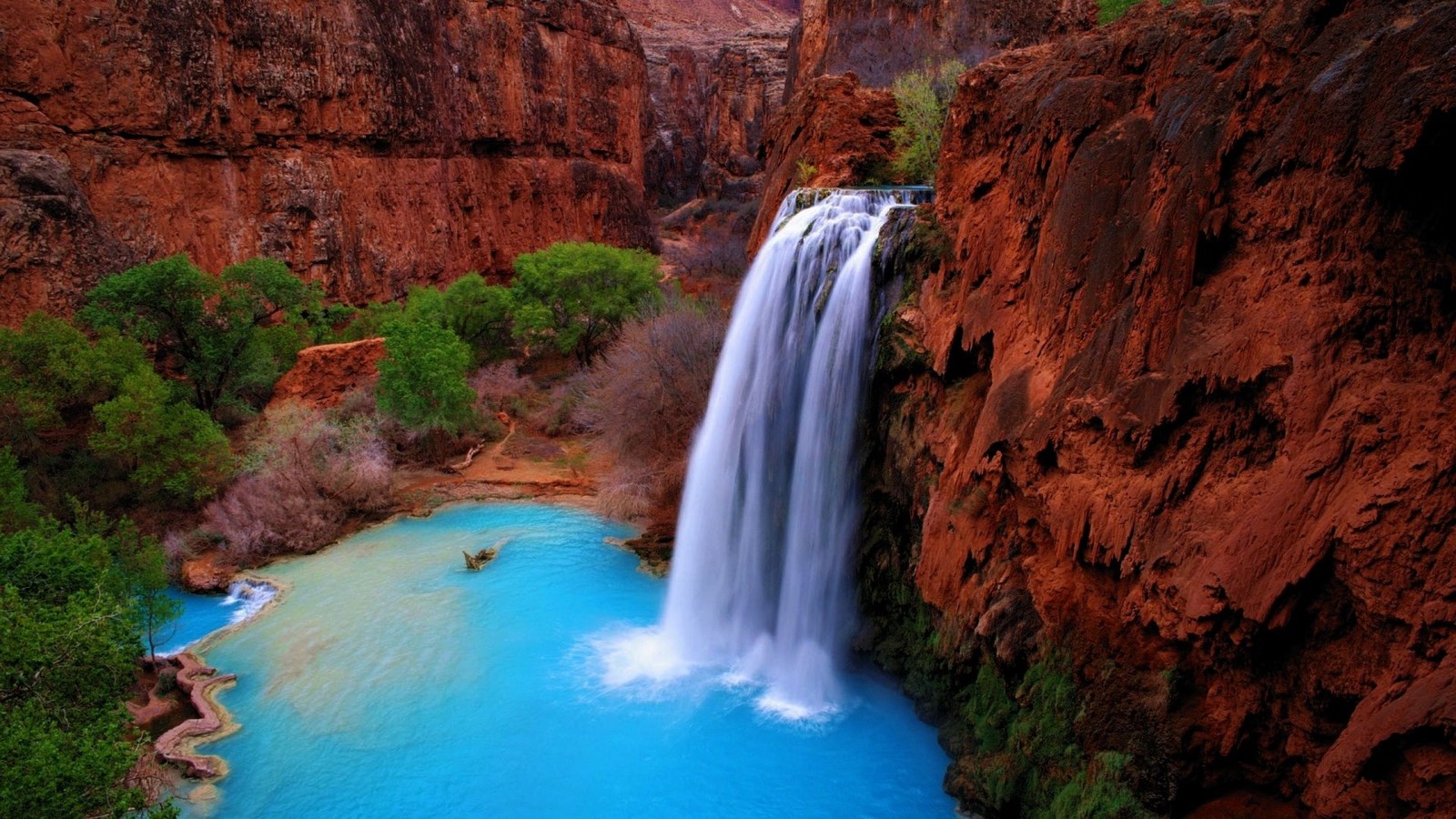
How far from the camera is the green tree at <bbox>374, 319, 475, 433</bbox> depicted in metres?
20.9

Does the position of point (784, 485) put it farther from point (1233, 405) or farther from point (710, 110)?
point (710, 110)

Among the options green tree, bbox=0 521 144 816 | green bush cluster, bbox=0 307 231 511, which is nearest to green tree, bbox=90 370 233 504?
green bush cluster, bbox=0 307 231 511

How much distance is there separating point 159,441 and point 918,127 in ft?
58.3

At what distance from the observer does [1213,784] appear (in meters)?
6.55

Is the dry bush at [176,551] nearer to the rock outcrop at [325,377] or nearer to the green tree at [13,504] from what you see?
the green tree at [13,504]

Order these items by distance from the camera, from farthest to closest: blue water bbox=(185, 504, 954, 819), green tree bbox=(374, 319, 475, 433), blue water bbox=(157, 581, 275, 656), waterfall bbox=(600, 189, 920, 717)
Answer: green tree bbox=(374, 319, 475, 433), blue water bbox=(157, 581, 275, 656), waterfall bbox=(600, 189, 920, 717), blue water bbox=(185, 504, 954, 819)

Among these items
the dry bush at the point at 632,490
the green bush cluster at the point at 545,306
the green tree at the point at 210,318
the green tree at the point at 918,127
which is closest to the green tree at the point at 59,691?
the dry bush at the point at 632,490

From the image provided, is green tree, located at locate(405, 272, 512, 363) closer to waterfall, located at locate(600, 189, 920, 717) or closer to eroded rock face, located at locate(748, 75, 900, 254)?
eroded rock face, located at locate(748, 75, 900, 254)

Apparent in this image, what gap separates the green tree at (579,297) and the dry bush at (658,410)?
8.90 m

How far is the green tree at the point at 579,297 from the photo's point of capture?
2741 cm

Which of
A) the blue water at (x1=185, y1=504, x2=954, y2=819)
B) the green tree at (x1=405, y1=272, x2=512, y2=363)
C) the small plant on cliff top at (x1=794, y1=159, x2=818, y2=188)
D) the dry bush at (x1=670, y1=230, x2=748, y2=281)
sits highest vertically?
the small plant on cliff top at (x1=794, y1=159, x2=818, y2=188)

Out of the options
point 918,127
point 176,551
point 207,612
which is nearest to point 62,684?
point 207,612

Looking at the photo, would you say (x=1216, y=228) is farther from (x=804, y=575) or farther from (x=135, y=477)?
(x=135, y=477)

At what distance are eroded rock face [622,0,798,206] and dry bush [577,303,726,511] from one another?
33922mm
